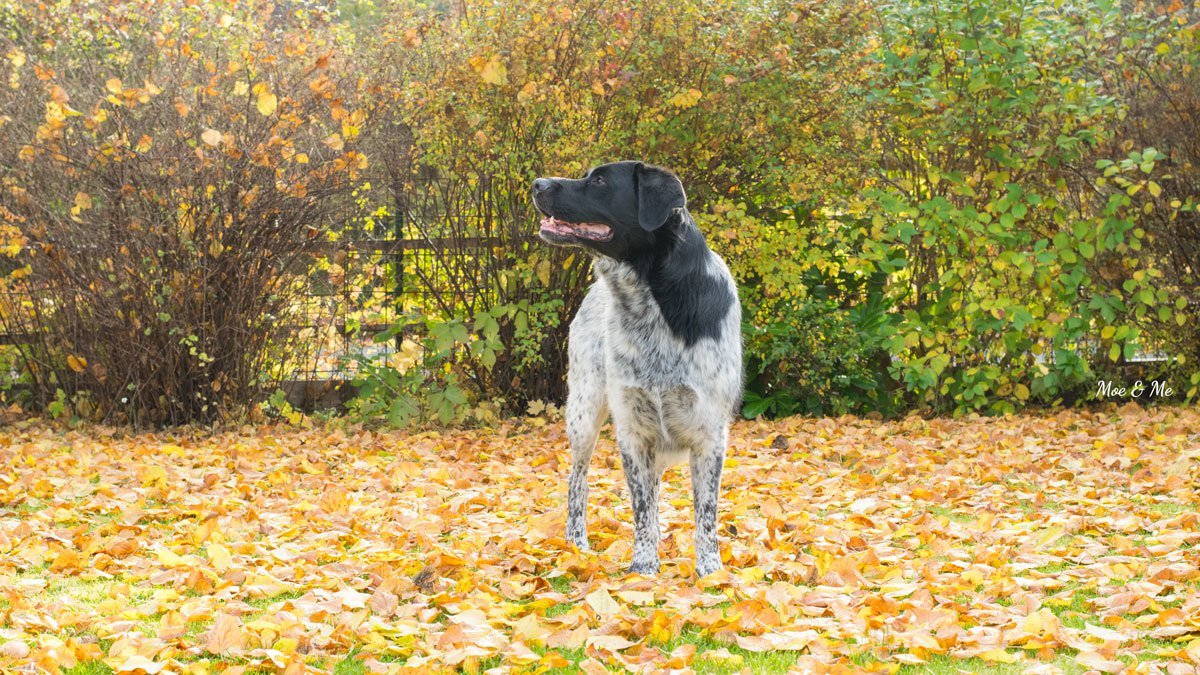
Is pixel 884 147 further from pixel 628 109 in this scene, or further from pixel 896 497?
pixel 896 497

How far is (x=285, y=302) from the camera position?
8.66 meters

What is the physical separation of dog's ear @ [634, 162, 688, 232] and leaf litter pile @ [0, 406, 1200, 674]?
1.24m

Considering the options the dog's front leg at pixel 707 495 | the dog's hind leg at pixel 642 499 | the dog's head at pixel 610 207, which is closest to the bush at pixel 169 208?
the dog's head at pixel 610 207

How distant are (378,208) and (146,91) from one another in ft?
6.79

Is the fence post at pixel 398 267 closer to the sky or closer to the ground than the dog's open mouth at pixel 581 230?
closer to the ground

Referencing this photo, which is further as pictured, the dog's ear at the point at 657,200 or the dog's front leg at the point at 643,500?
the dog's front leg at the point at 643,500


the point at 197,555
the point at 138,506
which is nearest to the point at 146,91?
the point at 138,506

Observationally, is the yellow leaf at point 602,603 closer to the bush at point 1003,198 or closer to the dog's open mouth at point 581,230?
the dog's open mouth at point 581,230

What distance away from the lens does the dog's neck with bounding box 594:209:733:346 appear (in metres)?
4.39

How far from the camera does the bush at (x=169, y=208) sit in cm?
784

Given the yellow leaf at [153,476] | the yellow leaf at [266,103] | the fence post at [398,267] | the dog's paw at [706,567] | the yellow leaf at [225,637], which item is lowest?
the yellow leaf at [153,476]

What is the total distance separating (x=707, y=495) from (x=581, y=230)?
1.06 m

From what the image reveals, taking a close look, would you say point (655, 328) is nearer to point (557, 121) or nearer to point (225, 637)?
point (225, 637)

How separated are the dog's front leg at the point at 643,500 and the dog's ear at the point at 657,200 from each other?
83cm
